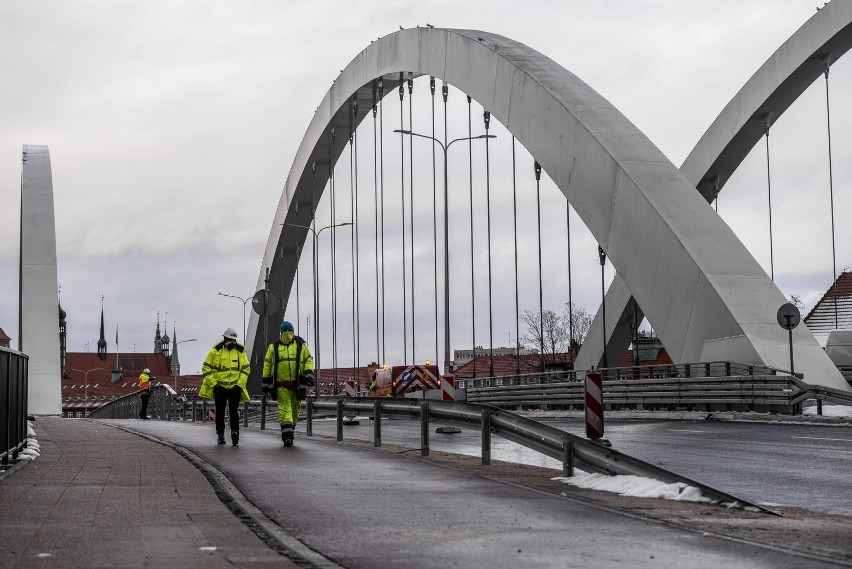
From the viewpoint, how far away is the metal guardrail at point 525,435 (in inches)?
377

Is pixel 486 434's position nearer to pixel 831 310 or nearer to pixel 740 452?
pixel 740 452

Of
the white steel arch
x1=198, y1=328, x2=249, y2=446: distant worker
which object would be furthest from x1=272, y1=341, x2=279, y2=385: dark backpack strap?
the white steel arch

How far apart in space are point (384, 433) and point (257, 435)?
2712mm

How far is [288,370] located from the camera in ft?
52.7

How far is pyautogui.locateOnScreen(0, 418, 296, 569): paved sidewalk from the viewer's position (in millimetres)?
6008

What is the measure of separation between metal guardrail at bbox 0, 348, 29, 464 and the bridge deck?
12.7 inches

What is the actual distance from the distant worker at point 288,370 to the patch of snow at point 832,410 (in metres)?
9.08

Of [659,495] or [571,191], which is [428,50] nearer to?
[571,191]

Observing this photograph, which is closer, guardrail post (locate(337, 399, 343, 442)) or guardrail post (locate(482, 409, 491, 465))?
guardrail post (locate(482, 409, 491, 465))

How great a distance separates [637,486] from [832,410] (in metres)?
13.6

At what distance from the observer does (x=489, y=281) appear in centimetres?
3609

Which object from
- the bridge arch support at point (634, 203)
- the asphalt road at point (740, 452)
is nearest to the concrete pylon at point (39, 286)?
the bridge arch support at point (634, 203)

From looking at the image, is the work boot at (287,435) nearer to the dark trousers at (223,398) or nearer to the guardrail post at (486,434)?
the dark trousers at (223,398)

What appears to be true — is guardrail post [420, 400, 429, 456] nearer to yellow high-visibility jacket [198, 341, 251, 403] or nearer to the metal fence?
yellow high-visibility jacket [198, 341, 251, 403]
